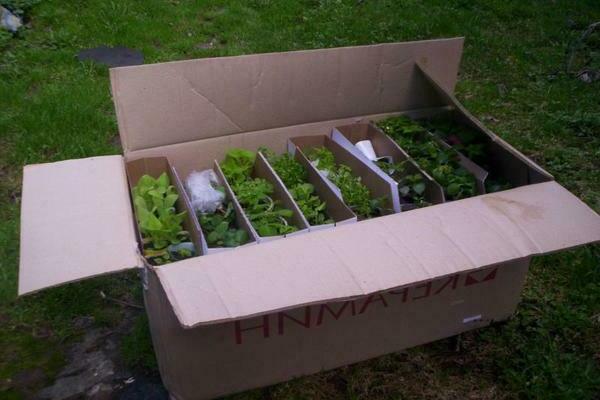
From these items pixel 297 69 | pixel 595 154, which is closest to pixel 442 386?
pixel 297 69

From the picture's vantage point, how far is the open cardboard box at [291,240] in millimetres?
1239

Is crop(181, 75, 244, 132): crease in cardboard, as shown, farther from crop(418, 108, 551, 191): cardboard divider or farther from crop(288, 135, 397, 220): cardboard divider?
crop(418, 108, 551, 191): cardboard divider

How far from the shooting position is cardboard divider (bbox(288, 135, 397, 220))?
181 cm

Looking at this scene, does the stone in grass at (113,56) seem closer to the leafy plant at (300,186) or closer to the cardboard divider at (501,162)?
the leafy plant at (300,186)

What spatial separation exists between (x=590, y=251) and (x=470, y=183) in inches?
31.9

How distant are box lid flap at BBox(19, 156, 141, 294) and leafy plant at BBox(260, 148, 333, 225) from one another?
1.77ft

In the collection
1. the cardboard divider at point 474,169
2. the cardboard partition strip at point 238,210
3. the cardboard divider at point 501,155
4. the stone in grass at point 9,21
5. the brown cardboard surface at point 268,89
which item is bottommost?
the stone in grass at point 9,21

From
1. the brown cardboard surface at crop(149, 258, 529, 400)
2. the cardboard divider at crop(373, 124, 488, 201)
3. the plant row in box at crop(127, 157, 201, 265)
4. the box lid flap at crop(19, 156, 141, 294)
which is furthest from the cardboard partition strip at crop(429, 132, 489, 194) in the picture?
the box lid flap at crop(19, 156, 141, 294)

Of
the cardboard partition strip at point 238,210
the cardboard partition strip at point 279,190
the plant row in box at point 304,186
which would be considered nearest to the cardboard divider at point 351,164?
the plant row in box at point 304,186

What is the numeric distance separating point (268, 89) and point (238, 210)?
48 cm

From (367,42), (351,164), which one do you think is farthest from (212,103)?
(367,42)

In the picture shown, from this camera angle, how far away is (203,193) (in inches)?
72.5

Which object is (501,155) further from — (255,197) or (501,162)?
(255,197)

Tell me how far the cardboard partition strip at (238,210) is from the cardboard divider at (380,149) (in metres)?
0.46
